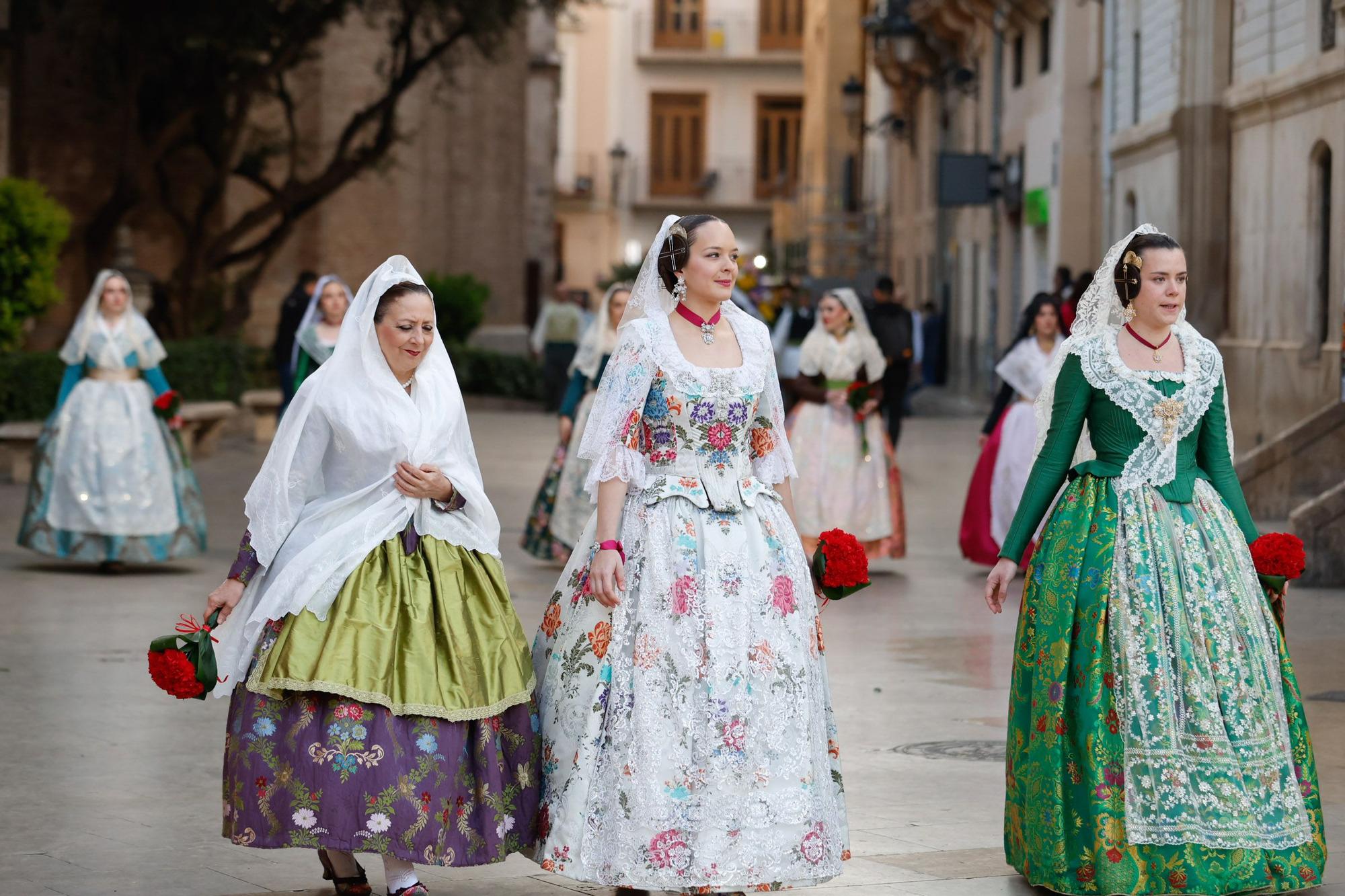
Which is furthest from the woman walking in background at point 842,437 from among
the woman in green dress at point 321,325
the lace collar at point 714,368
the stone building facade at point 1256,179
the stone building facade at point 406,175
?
the stone building facade at point 406,175

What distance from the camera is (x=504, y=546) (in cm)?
1427

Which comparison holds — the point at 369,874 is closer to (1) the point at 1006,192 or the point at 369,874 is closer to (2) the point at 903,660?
(2) the point at 903,660

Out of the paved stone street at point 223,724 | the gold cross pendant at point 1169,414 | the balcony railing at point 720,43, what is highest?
the balcony railing at point 720,43

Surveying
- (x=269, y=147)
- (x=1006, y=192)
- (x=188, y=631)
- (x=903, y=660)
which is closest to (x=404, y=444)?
(x=188, y=631)

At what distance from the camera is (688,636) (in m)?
5.34

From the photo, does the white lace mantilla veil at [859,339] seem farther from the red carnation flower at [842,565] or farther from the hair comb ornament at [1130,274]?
the red carnation flower at [842,565]

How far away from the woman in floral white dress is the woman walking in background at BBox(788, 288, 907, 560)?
Answer: 718 cm

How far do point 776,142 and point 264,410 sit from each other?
43.0 metres

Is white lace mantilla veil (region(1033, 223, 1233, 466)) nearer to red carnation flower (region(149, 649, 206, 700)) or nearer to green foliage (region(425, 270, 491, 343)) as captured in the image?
red carnation flower (region(149, 649, 206, 700))

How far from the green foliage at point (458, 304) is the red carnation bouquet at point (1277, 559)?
26621 mm

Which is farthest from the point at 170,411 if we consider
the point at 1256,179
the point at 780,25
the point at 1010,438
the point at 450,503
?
the point at 780,25

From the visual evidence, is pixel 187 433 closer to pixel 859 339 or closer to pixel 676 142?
pixel 859 339

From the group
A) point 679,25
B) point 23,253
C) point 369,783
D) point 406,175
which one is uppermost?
point 679,25

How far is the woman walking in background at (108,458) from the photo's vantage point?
1239 centimetres
